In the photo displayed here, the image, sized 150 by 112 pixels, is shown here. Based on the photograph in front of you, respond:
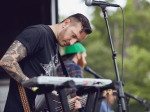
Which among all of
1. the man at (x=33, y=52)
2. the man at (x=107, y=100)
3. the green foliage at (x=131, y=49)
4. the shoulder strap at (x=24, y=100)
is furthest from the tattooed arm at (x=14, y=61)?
the green foliage at (x=131, y=49)

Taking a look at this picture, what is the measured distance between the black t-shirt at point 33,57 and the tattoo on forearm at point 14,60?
53mm

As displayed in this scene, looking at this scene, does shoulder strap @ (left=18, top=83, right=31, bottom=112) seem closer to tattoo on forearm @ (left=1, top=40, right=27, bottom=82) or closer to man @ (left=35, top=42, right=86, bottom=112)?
tattoo on forearm @ (left=1, top=40, right=27, bottom=82)

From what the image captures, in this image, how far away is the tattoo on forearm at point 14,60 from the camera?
2.78m

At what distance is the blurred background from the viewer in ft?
17.0

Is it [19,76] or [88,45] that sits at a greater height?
[19,76]

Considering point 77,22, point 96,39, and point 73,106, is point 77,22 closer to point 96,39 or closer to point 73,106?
point 73,106

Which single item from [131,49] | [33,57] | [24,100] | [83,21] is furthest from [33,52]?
[131,49]

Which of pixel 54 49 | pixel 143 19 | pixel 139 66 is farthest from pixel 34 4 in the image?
pixel 143 19

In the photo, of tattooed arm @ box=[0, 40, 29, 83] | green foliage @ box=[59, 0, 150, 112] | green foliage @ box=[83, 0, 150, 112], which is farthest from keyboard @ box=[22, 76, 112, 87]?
green foliage @ box=[59, 0, 150, 112]

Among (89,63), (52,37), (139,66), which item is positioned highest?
(52,37)

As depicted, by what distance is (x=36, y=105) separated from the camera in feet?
9.41

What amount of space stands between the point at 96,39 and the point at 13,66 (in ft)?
72.5

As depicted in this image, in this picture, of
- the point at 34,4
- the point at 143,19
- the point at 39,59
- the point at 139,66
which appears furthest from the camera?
the point at 143,19

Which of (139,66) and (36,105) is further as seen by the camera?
(139,66)
